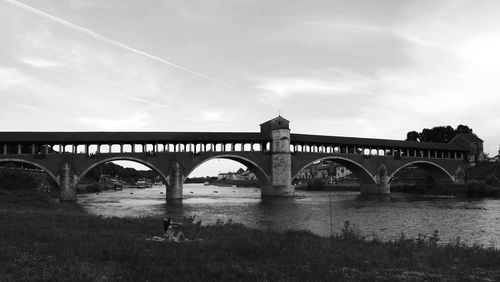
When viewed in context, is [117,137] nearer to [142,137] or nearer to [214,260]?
[142,137]

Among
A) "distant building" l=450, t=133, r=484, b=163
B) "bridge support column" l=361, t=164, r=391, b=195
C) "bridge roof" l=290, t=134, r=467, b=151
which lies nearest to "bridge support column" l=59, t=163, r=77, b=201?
"bridge roof" l=290, t=134, r=467, b=151

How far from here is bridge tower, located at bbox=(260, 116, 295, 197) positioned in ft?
254

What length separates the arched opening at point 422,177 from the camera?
93.7 meters

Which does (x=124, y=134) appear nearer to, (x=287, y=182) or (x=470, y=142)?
(x=287, y=182)

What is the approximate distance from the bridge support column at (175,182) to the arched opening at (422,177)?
140 ft

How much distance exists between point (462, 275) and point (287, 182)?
216 feet

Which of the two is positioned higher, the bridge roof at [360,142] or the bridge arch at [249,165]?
the bridge roof at [360,142]

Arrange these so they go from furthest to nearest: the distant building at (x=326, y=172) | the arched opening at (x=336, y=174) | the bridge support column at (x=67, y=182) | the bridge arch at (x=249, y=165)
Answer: the distant building at (x=326, y=172) → the arched opening at (x=336, y=174) → the bridge arch at (x=249, y=165) → the bridge support column at (x=67, y=182)

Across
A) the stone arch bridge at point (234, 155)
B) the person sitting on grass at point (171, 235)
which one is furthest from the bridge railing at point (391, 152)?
the person sitting on grass at point (171, 235)

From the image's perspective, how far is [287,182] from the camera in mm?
77750

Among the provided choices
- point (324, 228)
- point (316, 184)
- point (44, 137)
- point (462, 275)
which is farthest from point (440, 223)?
A: point (316, 184)

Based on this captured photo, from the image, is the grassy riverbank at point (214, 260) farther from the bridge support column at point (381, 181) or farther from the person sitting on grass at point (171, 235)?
the bridge support column at point (381, 181)

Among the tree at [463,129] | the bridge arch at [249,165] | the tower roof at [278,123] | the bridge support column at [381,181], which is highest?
the tree at [463,129]

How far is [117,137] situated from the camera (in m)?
68.2
